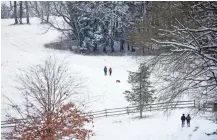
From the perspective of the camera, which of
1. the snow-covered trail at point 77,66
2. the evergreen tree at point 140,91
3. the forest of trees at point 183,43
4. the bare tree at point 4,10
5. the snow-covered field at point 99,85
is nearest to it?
the forest of trees at point 183,43

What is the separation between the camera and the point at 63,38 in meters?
48.1

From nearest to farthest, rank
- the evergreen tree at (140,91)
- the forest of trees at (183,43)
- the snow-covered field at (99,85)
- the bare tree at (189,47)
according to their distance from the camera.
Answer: the bare tree at (189,47) → the forest of trees at (183,43) → the snow-covered field at (99,85) → the evergreen tree at (140,91)

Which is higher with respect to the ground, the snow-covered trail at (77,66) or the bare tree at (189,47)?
the bare tree at (189,47)

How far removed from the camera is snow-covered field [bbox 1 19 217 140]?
21.3m

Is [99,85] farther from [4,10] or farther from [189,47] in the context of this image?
[4,10]

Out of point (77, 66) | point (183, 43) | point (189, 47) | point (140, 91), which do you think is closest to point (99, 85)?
point (77, 66)

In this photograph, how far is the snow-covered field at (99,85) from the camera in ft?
70.0

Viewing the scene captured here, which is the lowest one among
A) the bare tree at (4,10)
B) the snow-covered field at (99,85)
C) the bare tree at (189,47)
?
the snow-covered field at (99,85)

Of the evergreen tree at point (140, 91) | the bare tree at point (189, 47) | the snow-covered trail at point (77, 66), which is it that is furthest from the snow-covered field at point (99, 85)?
the bare tree at point (189, 47)

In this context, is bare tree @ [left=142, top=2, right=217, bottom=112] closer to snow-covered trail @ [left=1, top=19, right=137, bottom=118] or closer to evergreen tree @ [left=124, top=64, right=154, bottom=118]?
evergreen tree @ [left=124, top=64, right=154, bottom=118]

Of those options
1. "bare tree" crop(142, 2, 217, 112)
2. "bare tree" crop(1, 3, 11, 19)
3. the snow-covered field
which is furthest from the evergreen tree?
"bare tree" crop(1, 3, 11, 19)

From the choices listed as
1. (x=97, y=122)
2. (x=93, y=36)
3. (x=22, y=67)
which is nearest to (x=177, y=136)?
(x=97, y=122)

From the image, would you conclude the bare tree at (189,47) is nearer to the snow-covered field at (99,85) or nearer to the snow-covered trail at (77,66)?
the snow-covered field at (99,85)

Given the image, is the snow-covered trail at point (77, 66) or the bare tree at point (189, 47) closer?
the bare tree at point (189, 47)
